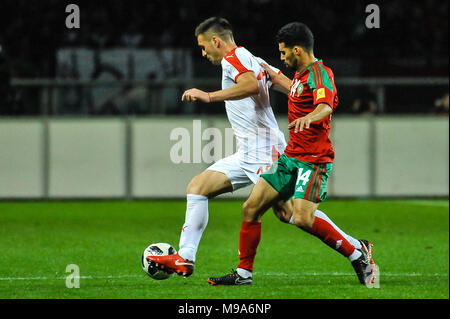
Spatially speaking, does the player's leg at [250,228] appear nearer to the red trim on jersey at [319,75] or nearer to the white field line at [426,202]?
the red trim on jersey at [319,75]

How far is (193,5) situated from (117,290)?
16.0 metres

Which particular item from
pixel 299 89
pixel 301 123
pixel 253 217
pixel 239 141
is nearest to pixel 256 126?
pixel 239 141

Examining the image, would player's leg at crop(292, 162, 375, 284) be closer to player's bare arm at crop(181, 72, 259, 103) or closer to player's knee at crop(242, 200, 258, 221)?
player's knee at crop(242, 200, 258, 221)

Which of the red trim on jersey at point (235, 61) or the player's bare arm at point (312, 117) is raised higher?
the red trim on jersey at point (235, 61)

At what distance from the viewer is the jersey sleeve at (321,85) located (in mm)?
5676

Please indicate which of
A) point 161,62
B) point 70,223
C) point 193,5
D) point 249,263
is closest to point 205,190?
point 249,263

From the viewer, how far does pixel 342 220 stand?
471 inches

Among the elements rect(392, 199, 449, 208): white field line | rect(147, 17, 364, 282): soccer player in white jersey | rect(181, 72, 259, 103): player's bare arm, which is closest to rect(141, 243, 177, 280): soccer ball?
rect(147, 17, 364, 282): soccer player in white jersey

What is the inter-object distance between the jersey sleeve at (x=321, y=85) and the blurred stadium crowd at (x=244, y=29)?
1258 centimetres

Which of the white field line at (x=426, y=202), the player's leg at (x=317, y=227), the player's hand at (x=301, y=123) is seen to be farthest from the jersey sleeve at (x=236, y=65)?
the white field line at (x=426, y=202)

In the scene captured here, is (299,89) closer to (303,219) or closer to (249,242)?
(303,219)

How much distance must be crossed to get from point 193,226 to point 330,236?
946 mm

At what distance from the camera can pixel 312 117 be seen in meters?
5.54

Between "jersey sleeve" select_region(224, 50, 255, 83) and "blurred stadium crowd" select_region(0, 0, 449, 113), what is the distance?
1225 centimetres
